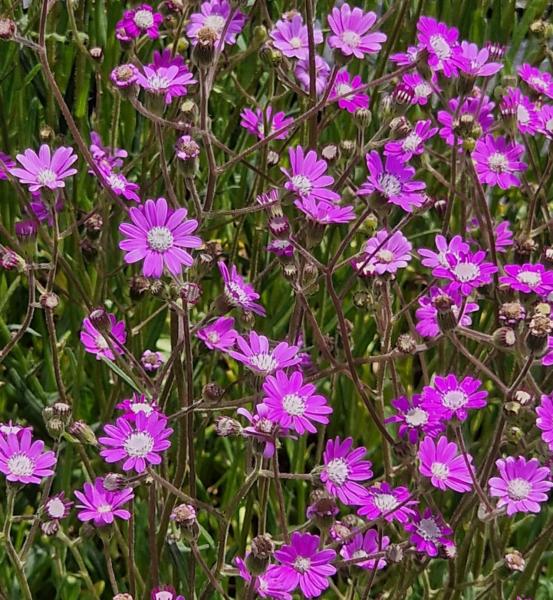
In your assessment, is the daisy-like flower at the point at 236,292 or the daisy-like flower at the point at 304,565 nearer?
the daisy-like flower at the point at 304,565

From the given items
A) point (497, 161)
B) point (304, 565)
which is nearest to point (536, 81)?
point (497, 161)

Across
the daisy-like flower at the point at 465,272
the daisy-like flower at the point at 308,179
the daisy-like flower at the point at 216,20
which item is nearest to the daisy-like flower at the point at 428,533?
the daisy-like flower at the point at 465,272

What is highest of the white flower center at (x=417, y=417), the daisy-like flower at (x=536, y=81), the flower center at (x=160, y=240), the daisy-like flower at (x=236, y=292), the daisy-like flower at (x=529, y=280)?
the daisy-like flower at (x=536, y=81)

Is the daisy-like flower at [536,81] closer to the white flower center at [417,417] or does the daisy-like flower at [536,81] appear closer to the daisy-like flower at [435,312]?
the daisy-like flower at [435,312]

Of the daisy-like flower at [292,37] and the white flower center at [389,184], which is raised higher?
the daisy-like flower at [292,37]

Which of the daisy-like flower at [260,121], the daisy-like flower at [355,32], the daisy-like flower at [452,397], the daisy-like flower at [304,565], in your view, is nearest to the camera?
the daisy-like flower at [304,565]

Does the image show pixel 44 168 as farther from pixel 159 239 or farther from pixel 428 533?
pixel 428 533

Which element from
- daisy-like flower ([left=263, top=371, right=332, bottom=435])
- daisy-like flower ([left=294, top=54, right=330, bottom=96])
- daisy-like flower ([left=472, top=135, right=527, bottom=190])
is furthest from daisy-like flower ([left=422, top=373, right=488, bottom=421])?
daisy-like flower ([left=294, top=54, right=330, bottom=96])
